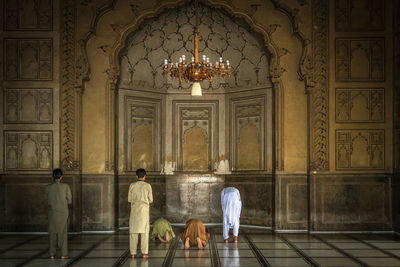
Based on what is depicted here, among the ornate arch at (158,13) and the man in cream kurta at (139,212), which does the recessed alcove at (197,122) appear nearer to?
the ornate arch at (158,13)

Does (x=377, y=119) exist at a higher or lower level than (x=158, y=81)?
lower

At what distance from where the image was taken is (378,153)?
971 cm

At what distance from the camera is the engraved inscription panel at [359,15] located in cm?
976

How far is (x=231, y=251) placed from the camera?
7.49 metres

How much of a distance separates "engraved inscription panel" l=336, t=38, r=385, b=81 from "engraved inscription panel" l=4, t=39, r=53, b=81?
5.89 meters

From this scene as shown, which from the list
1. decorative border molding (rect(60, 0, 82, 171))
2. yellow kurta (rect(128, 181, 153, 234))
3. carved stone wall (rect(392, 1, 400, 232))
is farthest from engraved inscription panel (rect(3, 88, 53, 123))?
carved stone wall (rect(392, 1, 400, 232))

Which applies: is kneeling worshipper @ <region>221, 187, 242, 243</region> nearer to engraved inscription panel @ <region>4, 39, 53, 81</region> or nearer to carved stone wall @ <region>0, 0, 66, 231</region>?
carved stone wall @ <region>0, 0, 66, 231</region>

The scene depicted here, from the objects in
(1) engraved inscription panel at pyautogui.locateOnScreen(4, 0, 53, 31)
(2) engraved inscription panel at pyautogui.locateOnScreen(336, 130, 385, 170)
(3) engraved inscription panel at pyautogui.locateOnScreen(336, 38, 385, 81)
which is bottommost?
(2) engraved inscription panel at pyautogui.locateOnScreen(336, 130, 385, 170)

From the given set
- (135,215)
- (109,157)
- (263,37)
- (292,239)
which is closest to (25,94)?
(109,157)

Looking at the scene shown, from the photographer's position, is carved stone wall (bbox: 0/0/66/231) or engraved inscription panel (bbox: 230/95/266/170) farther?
engraved inscription panel (bbox: 230/95/266/170)

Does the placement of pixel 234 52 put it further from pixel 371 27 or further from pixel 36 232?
pixel 36 232

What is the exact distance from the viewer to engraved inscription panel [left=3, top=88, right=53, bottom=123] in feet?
31.6

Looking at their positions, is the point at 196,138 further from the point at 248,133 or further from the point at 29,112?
the point at 29,112

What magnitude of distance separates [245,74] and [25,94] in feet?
15.8
